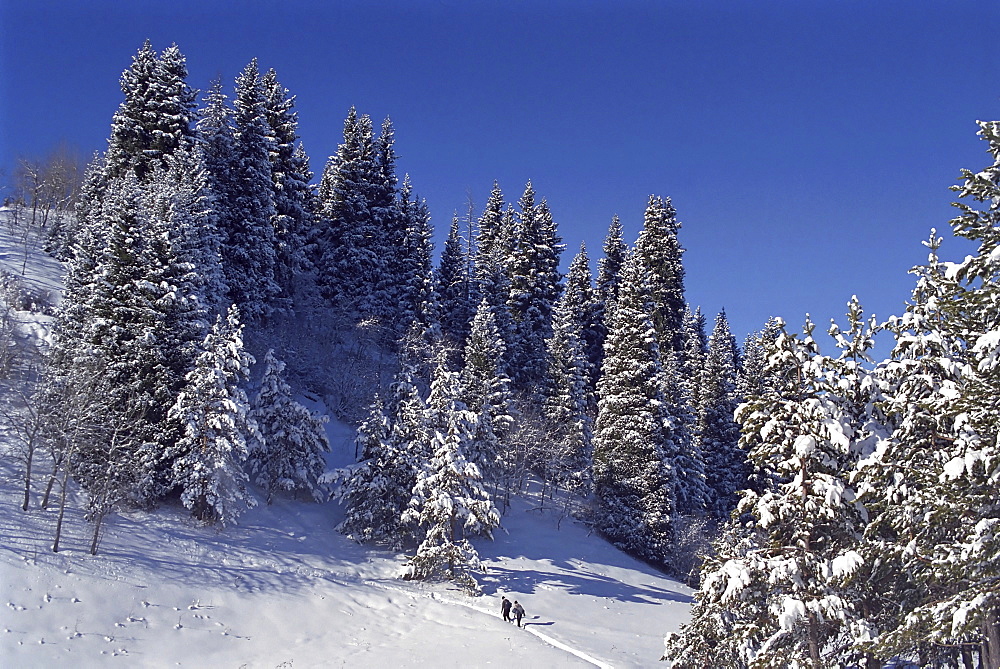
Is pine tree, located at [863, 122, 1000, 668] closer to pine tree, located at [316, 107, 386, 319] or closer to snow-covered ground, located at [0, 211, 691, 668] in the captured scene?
snow-covered ground, located at [0, 211, 691, 668]

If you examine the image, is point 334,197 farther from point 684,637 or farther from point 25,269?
point 684,637

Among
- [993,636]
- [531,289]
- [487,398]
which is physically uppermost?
[531,289]

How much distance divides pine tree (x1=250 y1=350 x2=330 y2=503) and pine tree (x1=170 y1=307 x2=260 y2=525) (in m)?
3.50

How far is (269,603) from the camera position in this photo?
78.3 ft

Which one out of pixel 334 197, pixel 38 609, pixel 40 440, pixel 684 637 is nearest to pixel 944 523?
pixel 684 637

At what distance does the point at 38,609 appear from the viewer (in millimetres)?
19125

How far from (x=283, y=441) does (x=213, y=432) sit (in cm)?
487

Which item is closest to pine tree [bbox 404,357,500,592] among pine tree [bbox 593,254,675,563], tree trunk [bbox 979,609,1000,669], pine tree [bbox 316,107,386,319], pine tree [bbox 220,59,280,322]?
pine tree [bbox 593,254,675,563]

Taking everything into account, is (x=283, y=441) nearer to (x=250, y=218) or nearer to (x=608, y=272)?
(x=250, y=218)

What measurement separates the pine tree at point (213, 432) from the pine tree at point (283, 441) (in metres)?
3.50

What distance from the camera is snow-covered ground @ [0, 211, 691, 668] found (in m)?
19.7

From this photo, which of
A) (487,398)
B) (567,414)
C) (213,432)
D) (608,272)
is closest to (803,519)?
(213,432)

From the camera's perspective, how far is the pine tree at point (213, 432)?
26453mm

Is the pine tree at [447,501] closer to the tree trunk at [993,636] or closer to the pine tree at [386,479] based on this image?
the pine tree at [386,479]
